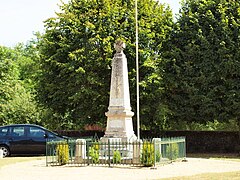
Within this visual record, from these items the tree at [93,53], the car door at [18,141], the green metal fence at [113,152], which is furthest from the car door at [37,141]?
the green metal fence at [113,152]

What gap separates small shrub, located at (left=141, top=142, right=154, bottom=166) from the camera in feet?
59.2

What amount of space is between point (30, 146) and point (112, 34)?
31.3 feet

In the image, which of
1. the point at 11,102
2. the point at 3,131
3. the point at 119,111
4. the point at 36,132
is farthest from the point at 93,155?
the point at 11,102

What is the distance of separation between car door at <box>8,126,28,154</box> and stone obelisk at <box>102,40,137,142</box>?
21.9ft

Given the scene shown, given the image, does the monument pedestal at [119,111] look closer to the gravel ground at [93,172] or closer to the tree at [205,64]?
the gravel ground at [93,172]

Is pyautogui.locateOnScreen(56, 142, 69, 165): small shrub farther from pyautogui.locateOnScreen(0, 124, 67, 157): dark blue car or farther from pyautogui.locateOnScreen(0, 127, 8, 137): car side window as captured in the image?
pyautogui.locateOnScreen(0, 127, 8, 137): car side window

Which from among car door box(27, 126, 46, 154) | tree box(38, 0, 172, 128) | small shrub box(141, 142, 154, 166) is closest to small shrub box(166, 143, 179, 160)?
small shrub box(141, 142, 154, 166)

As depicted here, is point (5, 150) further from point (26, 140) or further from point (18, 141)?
point (26, 140)

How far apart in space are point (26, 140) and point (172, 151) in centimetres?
945

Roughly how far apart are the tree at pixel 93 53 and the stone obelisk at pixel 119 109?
7.03 metres

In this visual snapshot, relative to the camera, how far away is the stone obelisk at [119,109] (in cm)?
2084

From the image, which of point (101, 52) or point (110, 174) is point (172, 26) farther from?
point (110, 174)

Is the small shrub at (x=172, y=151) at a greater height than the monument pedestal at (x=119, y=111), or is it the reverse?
the monument pedestal at (x=119, y=111)

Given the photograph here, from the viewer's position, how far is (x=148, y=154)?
18.1 m
